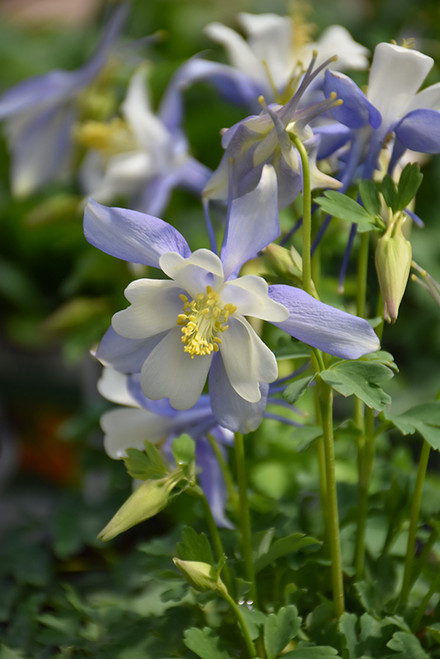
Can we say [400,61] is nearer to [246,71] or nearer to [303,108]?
[303,108]

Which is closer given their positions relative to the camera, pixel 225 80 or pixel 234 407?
pixel 234 407

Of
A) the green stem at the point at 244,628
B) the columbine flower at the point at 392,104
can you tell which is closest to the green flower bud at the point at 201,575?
the green stem at the point at 244,628

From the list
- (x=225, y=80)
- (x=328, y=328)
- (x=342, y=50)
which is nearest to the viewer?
(x=328, y=328)

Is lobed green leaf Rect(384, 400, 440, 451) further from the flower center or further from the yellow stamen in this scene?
the yellow stamen

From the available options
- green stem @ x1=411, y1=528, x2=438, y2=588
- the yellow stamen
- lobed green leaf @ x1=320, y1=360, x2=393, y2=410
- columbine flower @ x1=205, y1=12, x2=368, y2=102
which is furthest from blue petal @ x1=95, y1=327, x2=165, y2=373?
the yellow stamen

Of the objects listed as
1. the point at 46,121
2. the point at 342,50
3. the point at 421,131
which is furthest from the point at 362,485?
the point at 46,121

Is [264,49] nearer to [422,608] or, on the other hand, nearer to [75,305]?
[75,305]

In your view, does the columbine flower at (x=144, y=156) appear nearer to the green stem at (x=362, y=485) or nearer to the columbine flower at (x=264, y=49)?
the columbine flower at (x=264, y=49)
